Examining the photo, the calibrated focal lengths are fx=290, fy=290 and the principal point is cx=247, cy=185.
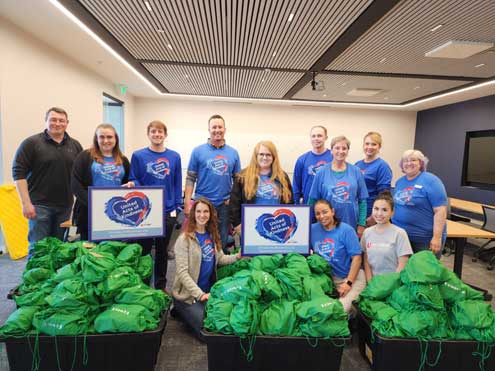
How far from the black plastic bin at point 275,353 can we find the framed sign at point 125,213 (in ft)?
3.05

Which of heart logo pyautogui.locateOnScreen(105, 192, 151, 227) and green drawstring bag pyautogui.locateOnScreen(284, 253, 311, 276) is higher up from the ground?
heart logo pyautogui.locateOnScreen(105, 192, 151, 227)

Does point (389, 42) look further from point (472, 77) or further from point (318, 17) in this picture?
point (472, 77)

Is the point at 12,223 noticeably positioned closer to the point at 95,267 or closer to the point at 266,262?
the point at 95,267

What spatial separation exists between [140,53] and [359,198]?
341 centimetres

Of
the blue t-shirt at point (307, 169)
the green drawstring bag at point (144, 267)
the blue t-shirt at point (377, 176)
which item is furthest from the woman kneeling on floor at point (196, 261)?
the blue t-shirt at point (377, 176)

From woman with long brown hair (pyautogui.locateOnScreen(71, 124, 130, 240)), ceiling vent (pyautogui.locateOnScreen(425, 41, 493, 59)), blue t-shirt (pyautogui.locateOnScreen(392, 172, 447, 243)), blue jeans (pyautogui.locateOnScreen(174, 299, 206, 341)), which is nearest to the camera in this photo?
blue jeans (pyautogui.locateOnScreen(174, 299, 206, 341))

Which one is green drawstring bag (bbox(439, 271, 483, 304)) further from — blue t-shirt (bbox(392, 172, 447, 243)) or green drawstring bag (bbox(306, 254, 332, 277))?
blue t-shirt (bbox(392, 172, 447, 243))

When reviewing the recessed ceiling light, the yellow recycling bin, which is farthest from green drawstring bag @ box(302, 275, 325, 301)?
the yellow recycling bin

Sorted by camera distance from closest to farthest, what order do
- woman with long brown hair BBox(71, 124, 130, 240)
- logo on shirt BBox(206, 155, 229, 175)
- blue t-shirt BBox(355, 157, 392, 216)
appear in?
woman with long brown hair BBox(71, 124, 130, 240) → logo on shirt BBox(206, 155, 229, 175) → blue t-shirt BBox(355, 157, 392, 216)

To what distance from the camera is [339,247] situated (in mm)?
2211

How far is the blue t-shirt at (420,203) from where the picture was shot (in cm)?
237

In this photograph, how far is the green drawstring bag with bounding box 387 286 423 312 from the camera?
5.11 feet

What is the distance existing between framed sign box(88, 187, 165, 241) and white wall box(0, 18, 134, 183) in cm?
237

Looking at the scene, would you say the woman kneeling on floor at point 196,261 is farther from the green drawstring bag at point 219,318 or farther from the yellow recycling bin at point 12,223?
the yellow recycling bin at point 12,223
